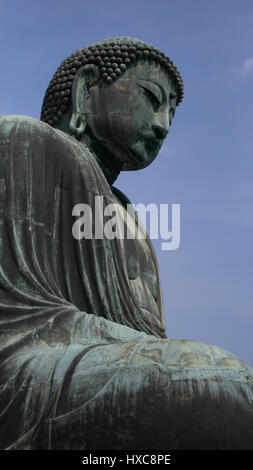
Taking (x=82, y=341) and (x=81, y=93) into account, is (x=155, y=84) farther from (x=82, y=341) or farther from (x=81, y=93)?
(x=82, y=341)

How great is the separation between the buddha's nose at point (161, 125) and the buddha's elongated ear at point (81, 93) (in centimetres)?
58

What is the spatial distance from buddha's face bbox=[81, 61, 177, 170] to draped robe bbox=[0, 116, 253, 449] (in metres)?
0.36

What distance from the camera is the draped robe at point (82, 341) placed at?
3.99m

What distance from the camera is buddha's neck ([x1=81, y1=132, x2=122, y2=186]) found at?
668cm

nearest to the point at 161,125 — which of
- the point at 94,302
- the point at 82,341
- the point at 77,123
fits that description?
the point at 77,123

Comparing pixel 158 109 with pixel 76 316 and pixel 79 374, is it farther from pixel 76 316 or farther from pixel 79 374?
pixel 79 374

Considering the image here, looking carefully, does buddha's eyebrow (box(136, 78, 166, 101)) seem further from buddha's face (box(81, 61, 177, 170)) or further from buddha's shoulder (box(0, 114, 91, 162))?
buddha's shoulder (box(0, 114, 91, 162))

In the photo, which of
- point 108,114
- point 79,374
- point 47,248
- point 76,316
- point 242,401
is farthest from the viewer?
point 108,114

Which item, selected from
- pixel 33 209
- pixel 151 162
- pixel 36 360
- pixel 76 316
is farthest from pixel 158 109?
pixel 36 360

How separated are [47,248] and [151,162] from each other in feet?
6.13

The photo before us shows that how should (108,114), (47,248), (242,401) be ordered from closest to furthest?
(242,401)
(47,248)
(108,114)

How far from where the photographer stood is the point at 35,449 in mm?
4145

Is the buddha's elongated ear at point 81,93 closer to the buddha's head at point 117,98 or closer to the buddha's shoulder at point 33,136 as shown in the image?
the buddha's head at point 117,98

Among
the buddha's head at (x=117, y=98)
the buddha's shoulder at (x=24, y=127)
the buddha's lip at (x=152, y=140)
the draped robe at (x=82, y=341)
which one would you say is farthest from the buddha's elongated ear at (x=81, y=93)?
the buddha's shoulder at (x=24, y=127)
